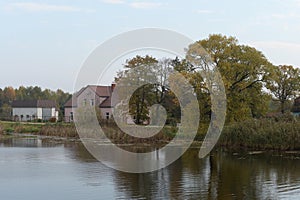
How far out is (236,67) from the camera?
1395 inches

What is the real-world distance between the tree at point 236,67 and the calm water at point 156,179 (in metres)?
8.94

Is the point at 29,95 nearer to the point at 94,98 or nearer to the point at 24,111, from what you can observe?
the point at 24,111

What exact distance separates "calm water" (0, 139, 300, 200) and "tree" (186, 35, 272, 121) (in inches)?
352

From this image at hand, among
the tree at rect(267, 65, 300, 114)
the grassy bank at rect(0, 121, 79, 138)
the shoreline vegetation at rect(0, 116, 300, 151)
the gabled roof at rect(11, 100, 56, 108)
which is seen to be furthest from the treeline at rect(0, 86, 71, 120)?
the shoreline vegetation at rect(0, 116, 300, 151)

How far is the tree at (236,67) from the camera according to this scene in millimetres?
35375

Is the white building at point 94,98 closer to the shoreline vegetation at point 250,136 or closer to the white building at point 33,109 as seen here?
the shoreline vegetation at point 250,136

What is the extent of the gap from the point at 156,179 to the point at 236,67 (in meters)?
18.7

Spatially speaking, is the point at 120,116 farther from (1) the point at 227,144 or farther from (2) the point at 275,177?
(2) the point at 275,177

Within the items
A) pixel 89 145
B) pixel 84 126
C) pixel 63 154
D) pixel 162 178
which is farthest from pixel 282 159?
pixel 84 126

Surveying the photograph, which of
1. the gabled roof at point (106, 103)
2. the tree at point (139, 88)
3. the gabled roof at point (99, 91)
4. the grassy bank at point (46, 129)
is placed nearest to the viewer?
the grassy bank at point (46, 129)

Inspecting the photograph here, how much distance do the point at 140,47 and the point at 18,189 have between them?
487 inches

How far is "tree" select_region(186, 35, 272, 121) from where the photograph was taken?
1393 inches

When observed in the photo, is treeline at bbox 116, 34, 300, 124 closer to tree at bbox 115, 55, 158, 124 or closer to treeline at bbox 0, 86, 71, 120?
tree at bbox 115, 55, 158, 124

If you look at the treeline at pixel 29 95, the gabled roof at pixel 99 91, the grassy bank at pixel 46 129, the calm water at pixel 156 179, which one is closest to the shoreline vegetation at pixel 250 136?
the calm water at pixel 156 179
